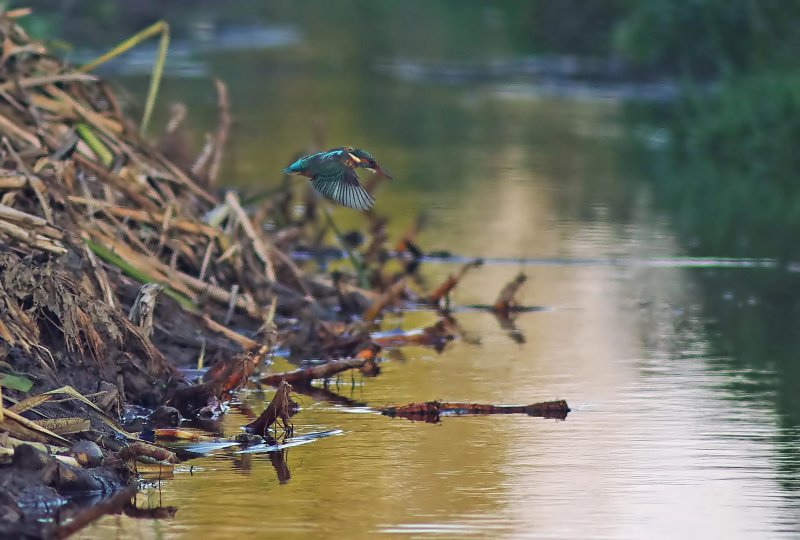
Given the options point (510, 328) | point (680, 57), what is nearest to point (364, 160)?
point (510, 328)

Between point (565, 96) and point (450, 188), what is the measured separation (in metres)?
9.09

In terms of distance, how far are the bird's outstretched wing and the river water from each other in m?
0.87

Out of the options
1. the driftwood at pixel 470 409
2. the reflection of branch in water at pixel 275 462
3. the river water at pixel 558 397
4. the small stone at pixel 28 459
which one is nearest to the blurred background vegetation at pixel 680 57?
the river water at pixel 558 397

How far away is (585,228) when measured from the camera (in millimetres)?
13758

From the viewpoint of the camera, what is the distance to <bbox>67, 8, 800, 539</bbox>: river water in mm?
6160

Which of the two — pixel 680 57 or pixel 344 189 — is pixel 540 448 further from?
pixel 680 57

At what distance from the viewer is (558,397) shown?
8.08 m

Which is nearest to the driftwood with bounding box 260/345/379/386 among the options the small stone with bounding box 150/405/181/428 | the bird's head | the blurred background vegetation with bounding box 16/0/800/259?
the small stone with bounding box 150/405/181/428

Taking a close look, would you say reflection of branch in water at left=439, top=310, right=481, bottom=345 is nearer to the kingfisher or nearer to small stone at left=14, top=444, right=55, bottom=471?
the kingfisher

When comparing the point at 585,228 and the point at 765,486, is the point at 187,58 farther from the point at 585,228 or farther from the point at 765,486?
the point at 765,486

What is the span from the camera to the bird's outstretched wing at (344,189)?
7.01 m

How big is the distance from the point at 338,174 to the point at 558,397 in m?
1.57

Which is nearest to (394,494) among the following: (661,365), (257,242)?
(661,365)

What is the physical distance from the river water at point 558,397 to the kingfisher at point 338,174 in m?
0.89
